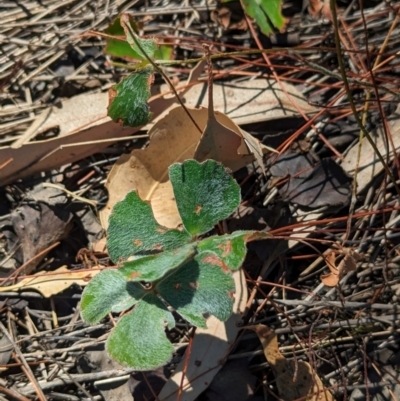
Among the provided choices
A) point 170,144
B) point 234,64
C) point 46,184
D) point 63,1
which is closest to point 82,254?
point 46,184

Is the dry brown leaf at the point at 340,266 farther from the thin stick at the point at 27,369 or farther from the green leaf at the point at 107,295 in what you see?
the thin stick at the point at 27,369

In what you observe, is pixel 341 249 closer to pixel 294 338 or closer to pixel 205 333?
pixel 294 338

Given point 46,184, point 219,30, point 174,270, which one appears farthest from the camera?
point 219,30

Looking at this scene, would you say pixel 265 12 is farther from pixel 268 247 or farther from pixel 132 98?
pixel 268 247

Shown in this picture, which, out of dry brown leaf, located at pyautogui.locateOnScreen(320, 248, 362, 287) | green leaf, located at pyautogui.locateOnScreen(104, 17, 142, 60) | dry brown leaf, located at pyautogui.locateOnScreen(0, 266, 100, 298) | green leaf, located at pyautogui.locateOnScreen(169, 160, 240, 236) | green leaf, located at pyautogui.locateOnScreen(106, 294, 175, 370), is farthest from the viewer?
green leaf, located at pyautogui.locateOnScreen(104, 17, 142, 60)

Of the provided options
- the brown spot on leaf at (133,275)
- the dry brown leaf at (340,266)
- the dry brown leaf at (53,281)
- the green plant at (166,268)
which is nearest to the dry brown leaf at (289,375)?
the dry brown leaf at (340,266)

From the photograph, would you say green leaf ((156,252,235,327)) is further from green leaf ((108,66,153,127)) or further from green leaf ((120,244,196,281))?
green leaf ((108,66,153,127))

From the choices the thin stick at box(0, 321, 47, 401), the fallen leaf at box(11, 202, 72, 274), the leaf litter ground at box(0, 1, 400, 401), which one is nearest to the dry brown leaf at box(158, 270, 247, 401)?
the leaf litter ground at box(0, 1, 400, 401)

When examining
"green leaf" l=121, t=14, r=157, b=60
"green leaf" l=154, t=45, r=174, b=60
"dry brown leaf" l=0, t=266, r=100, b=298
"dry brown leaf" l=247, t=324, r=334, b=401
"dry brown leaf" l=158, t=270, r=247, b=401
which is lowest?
"dry brown leaf" l=247, t=324, r=334, b=401
